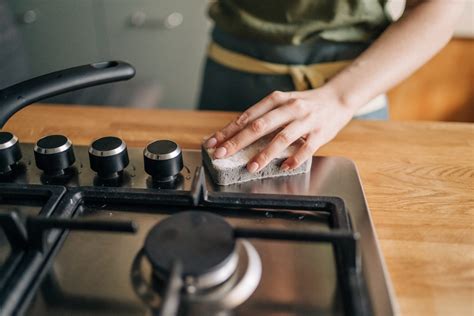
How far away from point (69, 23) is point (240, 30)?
44.3 inches

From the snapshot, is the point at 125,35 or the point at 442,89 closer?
the point at 442,89

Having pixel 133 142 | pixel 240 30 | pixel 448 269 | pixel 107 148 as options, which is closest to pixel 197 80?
pixel 240 30

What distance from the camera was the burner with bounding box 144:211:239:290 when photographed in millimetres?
386

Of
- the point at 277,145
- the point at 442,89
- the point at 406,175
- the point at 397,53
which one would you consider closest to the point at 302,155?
the point at 277,145

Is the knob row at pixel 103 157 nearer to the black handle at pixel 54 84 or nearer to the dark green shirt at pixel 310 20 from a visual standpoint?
the black handle at pixel 54 84

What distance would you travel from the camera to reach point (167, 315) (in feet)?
1.10

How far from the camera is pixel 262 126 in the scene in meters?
0.59

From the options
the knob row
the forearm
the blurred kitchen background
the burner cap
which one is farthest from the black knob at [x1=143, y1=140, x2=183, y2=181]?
the blurred kitchen background

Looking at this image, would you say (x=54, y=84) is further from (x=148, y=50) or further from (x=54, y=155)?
(x=148, y=50)

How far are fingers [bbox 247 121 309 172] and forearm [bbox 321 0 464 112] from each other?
10 cm

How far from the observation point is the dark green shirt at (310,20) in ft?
2.51

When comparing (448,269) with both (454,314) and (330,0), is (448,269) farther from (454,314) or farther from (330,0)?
(330,0)

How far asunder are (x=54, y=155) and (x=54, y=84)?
77 mm

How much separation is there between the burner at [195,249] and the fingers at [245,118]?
172 mm
